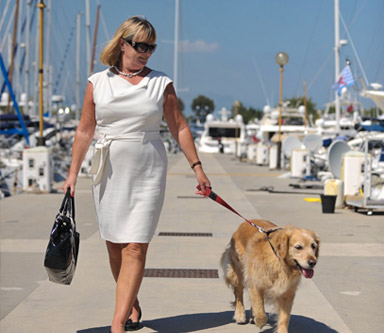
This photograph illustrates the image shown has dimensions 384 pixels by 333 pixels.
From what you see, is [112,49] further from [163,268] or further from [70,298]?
[163,268]

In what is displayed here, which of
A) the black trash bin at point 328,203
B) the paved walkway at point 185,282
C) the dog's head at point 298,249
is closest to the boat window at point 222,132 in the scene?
the black trash bin at point 328,203

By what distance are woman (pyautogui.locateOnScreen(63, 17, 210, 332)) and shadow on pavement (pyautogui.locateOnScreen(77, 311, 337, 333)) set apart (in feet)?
1.80

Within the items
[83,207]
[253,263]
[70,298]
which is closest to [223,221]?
[83,207]

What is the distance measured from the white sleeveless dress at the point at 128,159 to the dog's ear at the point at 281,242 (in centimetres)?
84

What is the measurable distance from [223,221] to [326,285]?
564 cm

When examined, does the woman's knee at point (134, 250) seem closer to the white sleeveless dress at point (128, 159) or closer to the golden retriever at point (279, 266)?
the white sleeveless dress at point (128, 159)

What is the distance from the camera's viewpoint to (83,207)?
1558 centimetres

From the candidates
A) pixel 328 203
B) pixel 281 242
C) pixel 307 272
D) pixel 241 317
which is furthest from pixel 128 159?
pixel 328 203

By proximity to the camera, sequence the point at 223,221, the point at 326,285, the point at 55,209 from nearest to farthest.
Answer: the point at 326,285 → the point at 223,221 → the point at 55,209

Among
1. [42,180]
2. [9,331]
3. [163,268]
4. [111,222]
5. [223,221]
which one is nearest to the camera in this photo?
[111,222]

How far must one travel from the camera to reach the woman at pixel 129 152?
5137 mm

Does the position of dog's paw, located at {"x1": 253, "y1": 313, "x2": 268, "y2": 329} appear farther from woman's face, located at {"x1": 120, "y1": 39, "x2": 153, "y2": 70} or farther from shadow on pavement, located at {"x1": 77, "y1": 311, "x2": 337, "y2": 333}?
woman's face, located at {"x1": 120, "y1": 39, "x2": 153, "y2": 70}

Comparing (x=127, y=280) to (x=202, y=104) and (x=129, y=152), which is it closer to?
(x=129, y=152)

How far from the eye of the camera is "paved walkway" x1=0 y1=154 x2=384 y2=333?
19.4 ft
